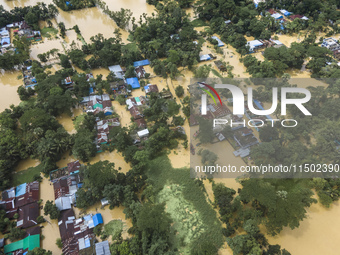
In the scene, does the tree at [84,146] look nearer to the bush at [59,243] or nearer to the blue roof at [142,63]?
the bush at [59,243]

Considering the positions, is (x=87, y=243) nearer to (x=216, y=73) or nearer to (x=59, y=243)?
(x=59, y=243)

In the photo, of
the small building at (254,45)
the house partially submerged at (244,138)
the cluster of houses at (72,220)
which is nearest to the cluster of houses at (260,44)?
the small building at (254,45)

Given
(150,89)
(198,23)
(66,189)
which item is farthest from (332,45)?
(66,189)

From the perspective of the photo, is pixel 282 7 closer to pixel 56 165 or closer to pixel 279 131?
pixel 279 131

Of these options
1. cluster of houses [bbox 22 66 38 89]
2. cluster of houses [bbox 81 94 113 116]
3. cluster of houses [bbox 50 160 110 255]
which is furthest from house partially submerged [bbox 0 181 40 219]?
cluster of houses [bbox 22 66 38 89]

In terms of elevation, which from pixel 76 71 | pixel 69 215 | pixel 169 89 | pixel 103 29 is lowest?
pixel 69 215

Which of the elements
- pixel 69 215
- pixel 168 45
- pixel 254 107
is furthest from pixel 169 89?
pixel 69 215
